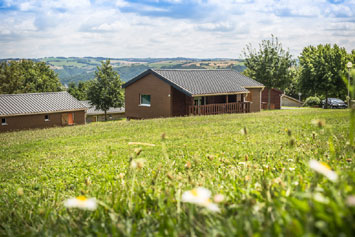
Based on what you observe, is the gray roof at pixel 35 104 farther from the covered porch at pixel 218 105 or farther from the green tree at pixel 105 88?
the covered porch at pixel 218 105

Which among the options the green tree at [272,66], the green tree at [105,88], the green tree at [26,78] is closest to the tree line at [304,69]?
the green tree at [272,66]

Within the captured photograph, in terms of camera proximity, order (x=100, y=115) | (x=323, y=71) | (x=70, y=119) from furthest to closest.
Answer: (x=100, y=115), (x=323, y=71), (x=70, y=119)

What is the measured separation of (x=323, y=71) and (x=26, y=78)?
54.6m

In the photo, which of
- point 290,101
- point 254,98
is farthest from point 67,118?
point 290,101

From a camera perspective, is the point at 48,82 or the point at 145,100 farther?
the point at 48,82

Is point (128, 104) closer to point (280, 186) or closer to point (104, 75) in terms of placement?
point (104, 75)

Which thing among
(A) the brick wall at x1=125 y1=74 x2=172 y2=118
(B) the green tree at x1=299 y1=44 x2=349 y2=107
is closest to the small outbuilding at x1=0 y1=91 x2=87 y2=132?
(A) the brick wall at x1=125 y1=74 x2=172 y2=118

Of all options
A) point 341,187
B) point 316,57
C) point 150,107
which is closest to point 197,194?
point 341,187

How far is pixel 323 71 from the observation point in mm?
44094

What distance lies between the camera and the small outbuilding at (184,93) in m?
26.7

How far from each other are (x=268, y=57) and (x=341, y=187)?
144 feet

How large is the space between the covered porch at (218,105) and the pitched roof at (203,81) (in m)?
0.93

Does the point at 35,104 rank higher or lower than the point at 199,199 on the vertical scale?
lower

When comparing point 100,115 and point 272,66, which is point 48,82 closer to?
point 100,115
